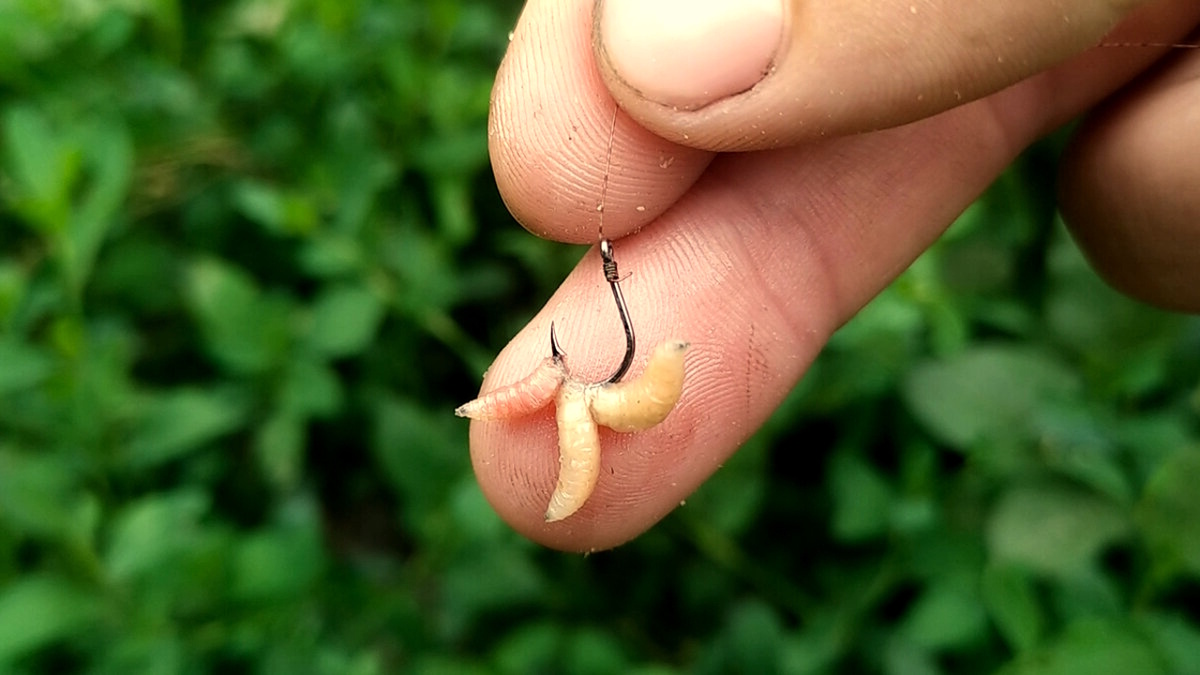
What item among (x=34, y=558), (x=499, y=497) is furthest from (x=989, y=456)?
(x=34, y=558)

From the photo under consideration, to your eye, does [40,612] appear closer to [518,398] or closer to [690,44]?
[518,398]

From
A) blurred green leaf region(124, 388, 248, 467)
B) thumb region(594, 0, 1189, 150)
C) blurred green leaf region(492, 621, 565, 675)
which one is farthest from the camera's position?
blurred green leaf region(124, 388, 248, 467)

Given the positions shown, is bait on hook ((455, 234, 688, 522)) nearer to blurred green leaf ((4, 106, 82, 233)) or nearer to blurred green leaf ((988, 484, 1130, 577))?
blurred green leaf ((988, 484, 1130, 577))

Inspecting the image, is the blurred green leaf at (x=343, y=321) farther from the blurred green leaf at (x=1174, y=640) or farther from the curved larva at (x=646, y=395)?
the blurred green leaf at (x=1174, y=640)

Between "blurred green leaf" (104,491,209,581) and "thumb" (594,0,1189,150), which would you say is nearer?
"thumb" (594,0,1189,150)

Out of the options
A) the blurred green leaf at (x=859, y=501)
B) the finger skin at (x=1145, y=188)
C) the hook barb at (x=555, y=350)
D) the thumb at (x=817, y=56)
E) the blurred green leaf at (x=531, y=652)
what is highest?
the thumb at (x=817, y=56)

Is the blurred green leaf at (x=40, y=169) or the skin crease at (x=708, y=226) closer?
the skin crease at (x=708, y=226)

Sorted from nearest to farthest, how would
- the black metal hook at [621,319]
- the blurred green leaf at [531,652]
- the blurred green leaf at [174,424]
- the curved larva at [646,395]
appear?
the curved larva at [646,395], the black metal hook at [621,319], the blurred green leaf at [531,652], the blurred green leaf at [174,424]

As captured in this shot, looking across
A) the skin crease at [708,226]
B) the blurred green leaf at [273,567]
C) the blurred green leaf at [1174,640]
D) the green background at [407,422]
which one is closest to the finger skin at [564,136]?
the skin crease at [708,226]

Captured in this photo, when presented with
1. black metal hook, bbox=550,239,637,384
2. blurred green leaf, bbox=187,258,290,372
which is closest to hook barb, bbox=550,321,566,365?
black metal hook, bbox=550,239,637,384
